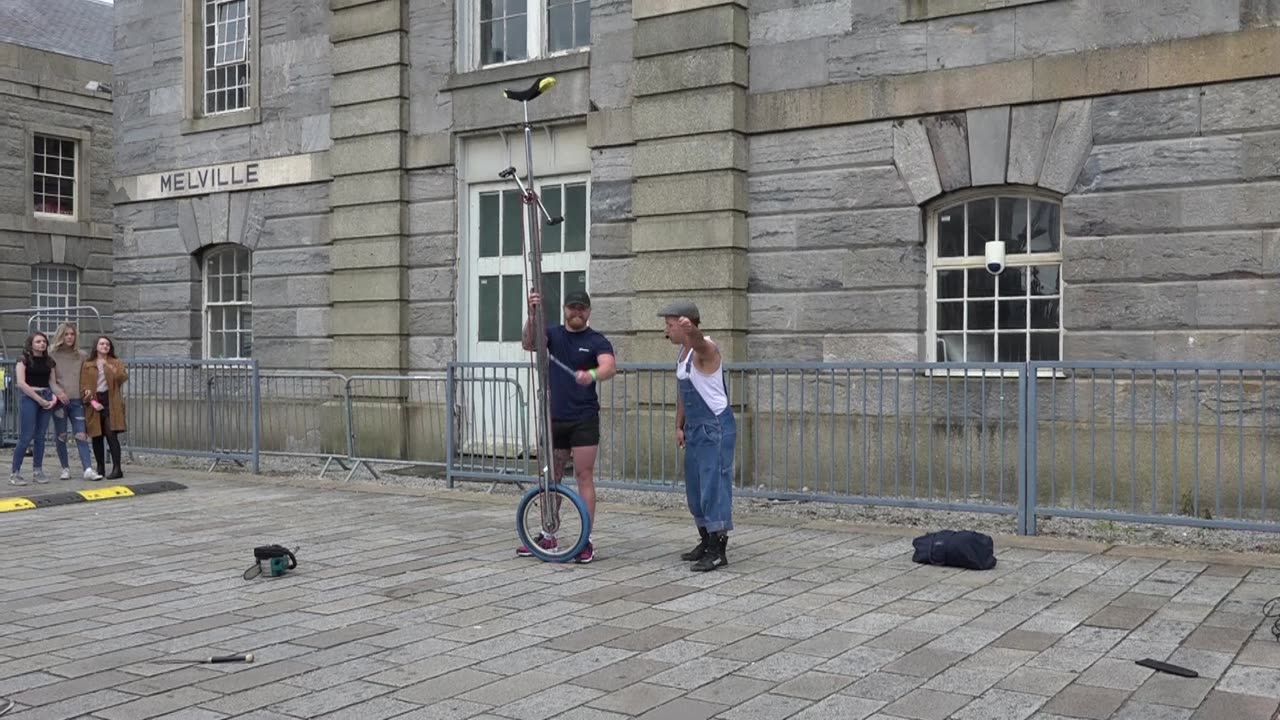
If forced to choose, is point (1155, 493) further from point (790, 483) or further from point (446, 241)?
point (446, 241)

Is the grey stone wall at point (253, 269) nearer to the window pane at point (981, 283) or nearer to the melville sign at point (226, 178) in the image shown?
the melville sign at point (226, 178)

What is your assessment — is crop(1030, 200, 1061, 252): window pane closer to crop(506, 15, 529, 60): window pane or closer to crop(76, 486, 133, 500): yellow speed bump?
crop(506, 15, 529, 60): window pane

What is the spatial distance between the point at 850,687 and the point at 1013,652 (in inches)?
41.6

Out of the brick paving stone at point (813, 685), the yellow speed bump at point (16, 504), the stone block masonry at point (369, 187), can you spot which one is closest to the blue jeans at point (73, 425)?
the yellow speed bump at point (16, 504)

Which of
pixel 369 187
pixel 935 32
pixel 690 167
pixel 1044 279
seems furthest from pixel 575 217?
pixel 1044 279

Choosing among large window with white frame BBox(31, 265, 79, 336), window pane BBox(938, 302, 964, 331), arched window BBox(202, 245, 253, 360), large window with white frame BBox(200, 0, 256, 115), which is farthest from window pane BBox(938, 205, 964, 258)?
large window with white frame BBox(31, 265, 79, 336)

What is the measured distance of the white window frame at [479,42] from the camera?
49.4 ft

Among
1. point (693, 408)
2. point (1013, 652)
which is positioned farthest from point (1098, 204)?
point (1013, 652)

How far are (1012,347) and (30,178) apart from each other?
25.1 metres

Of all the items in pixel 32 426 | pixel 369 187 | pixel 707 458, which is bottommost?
pixel 32 426

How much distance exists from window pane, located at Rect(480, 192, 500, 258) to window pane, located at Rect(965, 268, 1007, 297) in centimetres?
621

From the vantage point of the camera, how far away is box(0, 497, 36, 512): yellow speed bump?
37.5 feet

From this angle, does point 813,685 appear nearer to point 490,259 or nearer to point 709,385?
point 709,385

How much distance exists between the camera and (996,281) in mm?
11945
